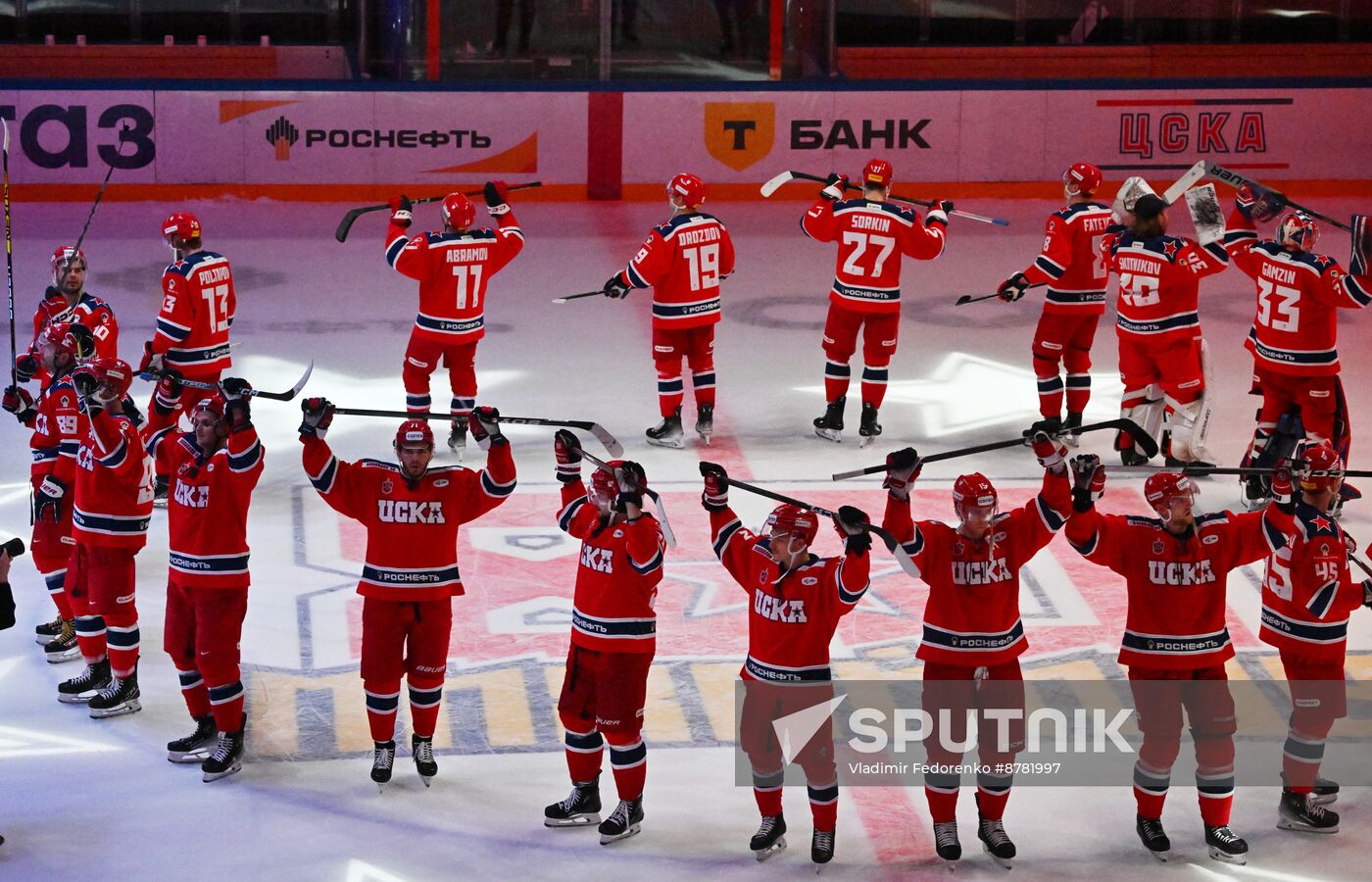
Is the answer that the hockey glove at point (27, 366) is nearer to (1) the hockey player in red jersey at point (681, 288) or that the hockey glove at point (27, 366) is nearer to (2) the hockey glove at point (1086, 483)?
(1) the hockey player in red jersey at point (681, 288)

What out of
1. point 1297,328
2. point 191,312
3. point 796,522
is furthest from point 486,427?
point 1297,328

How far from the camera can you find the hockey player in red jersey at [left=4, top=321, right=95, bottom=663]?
751cm

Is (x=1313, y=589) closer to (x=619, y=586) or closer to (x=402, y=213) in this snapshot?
(x=619, y=586)

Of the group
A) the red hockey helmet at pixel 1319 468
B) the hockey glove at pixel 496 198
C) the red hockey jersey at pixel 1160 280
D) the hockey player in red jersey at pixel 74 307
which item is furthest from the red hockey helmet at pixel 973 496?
the hockey glove at pixel 496 198

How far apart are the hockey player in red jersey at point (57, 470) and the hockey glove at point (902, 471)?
11.4 ft

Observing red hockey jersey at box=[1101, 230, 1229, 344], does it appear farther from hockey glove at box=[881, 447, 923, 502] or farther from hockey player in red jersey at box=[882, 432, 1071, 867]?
hockey glove at box=[881, 447, 923, 502]

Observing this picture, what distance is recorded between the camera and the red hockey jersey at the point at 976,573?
6047 mm

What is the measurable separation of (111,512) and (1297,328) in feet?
19.1

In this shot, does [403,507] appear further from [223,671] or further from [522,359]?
[522,359]

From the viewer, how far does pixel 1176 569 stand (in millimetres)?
6129

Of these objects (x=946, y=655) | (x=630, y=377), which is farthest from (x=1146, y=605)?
(x=630, y=377)

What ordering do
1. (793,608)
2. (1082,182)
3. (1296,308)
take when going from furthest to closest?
(1082,182), (1296,308), (793,608)

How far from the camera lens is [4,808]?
6363 mm

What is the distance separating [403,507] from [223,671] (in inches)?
36.5
